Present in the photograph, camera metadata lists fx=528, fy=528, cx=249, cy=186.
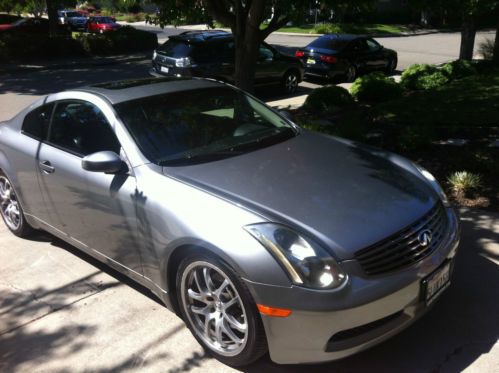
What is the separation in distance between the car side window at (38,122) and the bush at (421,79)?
31.3ft

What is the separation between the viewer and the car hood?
2986mm

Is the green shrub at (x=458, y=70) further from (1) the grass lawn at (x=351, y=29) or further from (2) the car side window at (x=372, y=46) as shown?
(1) the grass lawn at (x=351, y=29)

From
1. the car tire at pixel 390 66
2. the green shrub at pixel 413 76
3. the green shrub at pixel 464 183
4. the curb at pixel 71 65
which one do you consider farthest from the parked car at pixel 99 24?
the green shrub at pixel 464 183

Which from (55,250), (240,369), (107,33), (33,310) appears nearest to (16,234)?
(55,250)

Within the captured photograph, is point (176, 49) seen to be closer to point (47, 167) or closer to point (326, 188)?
point (47, 167)

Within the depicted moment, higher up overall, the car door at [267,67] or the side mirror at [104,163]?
the side mirror at [104,163]

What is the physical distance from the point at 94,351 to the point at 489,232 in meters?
3.45

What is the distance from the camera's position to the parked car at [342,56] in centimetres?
1553

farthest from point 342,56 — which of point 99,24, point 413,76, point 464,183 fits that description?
point 99,24

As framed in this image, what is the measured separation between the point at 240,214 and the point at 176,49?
10336 mm

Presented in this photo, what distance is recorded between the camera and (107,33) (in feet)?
76.4

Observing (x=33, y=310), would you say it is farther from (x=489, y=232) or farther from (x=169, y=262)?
(x=489, y=232)

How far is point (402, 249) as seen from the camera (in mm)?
3000

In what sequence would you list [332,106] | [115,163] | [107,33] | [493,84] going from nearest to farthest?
[115,163], [332,106], [493,84], [107,33]
